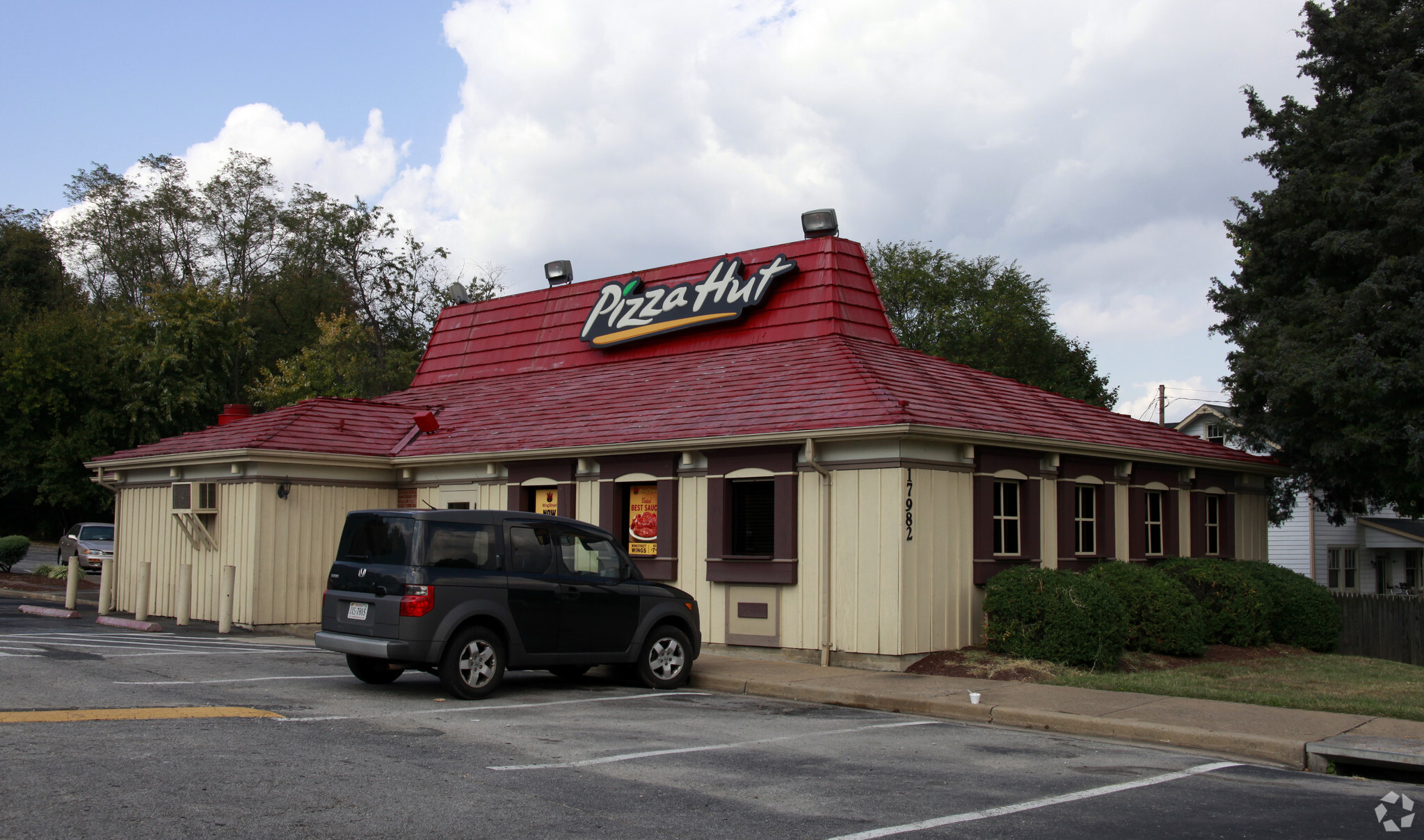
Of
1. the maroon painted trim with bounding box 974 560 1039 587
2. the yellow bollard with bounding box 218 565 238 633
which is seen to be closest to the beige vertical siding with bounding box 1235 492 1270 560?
the maroon painted trim with bounding box 974 560 1039 587

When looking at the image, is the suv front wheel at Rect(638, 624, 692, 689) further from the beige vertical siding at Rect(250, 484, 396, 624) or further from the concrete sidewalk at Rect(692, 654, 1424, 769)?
the beige vertical siding at Rect(250, 484, 396, 624)

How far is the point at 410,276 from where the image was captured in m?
53.7

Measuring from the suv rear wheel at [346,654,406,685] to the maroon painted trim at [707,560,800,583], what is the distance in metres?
5.22

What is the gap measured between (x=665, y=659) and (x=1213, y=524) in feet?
42.9

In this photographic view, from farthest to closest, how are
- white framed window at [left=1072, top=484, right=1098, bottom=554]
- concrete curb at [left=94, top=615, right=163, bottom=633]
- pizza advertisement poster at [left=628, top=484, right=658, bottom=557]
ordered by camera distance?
concrete curb at [left=94, top=615, right=163, bottom=633] < white framed window at [left=1072, top=484, right=1098, bottom=554] < pizza advertisement poster at [left=628, top=484, right=658, bottom=557]

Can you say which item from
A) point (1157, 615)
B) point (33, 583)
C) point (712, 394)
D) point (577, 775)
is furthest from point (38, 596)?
point (1157, 615)

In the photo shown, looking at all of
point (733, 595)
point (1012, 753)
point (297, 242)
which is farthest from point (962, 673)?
point (297, 242)

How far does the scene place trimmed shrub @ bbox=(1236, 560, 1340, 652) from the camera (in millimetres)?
18594

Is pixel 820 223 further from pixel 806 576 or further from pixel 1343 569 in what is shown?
pixel 1343 569

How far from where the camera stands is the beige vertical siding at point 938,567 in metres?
14.6

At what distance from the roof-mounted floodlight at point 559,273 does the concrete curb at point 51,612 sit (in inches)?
440

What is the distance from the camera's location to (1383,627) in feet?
70.4

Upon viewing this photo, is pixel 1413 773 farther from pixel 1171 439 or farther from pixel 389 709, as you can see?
pixel 1171 439

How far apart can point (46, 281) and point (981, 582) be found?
52.9 meters
